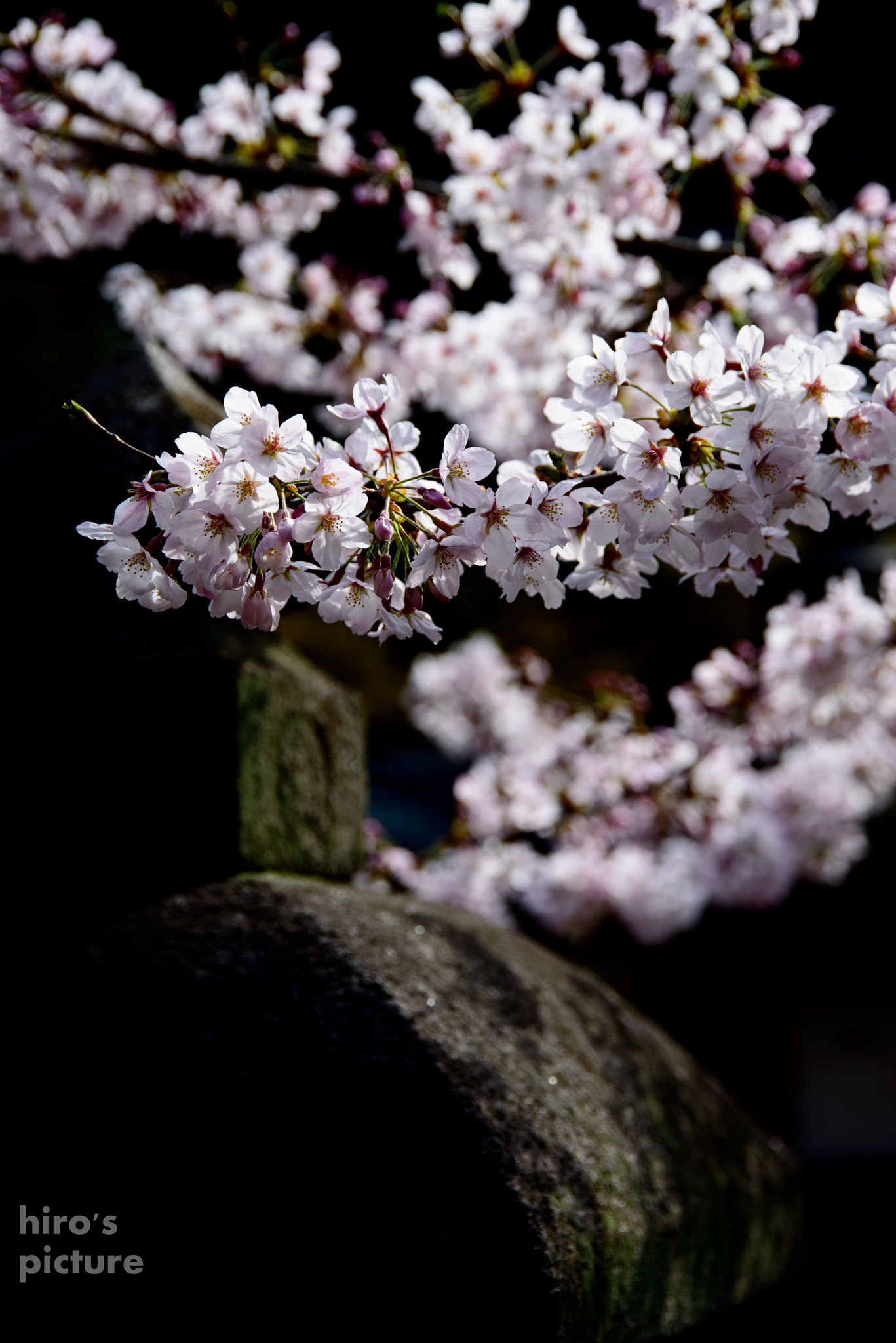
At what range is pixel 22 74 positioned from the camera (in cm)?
295

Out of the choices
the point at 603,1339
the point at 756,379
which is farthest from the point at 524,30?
the point at 603,1339

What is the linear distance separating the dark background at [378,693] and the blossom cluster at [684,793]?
1313 millimetres

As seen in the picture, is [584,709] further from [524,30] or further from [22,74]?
[524,30]

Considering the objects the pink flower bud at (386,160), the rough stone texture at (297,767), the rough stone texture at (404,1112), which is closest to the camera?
the rough stone texture at (404,1112)

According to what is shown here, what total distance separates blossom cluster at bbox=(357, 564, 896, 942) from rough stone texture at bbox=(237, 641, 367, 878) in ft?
4.43

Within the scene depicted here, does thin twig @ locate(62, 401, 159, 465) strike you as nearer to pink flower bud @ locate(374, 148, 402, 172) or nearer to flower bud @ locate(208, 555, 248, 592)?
flower bud @ locate(208, 555, 248, 592)

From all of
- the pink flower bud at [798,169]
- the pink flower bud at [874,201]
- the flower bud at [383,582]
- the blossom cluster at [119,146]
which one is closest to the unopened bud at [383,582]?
the flower bud at [383,582]

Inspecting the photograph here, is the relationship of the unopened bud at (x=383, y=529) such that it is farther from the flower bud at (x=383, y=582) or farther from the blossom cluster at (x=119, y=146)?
the blossom cluster at (x=119, y=146)

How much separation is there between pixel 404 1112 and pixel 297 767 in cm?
81

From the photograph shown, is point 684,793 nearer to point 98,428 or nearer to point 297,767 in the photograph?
point 297,767

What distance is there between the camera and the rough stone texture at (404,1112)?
161cm

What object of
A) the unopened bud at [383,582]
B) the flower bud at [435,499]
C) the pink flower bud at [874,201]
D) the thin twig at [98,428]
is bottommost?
the unopened bud at [383,582]

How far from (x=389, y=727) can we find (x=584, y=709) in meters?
2.91

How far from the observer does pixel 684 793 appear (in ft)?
14.7
